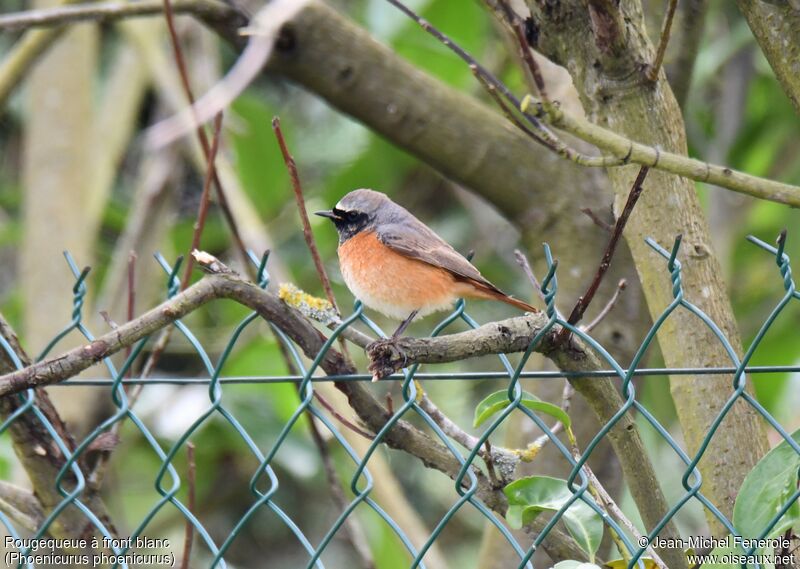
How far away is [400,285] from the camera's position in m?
2.82

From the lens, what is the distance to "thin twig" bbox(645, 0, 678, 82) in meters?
1.91

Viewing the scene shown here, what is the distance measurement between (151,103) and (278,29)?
3.38 metres

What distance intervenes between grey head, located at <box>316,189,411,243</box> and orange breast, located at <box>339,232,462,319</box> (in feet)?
0.59

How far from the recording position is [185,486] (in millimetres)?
5070

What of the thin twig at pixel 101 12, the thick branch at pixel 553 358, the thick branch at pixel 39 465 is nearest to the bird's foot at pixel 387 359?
the thick branch at pixel 553 358

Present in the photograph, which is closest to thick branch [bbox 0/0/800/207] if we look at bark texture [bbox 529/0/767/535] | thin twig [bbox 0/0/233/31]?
thin twig [bbox 0/0/233/31]

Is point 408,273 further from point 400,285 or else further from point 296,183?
point 296,183

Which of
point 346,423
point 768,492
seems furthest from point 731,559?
point 346,423

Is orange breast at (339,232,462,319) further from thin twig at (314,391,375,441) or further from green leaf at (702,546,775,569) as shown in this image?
green leaf at (702,546,775,569)

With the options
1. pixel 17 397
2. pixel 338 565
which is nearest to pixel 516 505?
pixel 17 397

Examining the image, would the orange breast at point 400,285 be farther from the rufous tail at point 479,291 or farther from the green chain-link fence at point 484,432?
the green chain-link fence at point 484,432

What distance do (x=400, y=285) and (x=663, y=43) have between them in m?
1.08

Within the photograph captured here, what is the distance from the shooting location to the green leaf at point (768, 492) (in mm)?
1723

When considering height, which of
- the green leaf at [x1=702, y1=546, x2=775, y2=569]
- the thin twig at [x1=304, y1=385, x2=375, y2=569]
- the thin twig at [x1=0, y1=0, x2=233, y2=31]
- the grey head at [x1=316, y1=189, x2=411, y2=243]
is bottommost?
the thin twig at [x1=304, y1=385, x2=375, y2=569]
